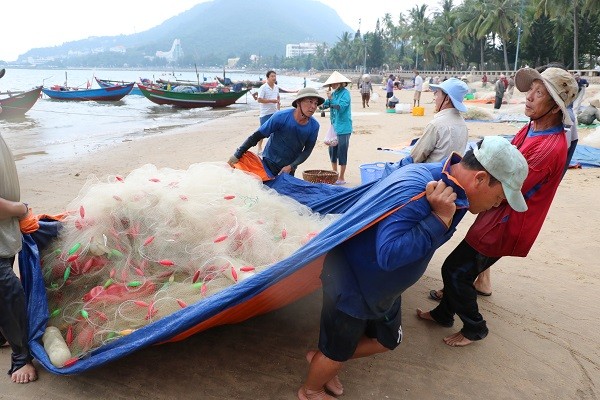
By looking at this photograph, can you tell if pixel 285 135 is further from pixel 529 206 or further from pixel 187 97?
pixel 187 97

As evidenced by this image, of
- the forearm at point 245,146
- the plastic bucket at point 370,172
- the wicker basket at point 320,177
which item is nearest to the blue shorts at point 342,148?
the wicker basket at point 320,177

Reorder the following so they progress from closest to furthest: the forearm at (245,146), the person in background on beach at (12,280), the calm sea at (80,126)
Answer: the person in background on beach at (12,280)
the forearm at (245,146)
the calm sea at (80,126)

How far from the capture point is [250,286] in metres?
2.21

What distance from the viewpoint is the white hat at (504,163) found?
1.73 metres

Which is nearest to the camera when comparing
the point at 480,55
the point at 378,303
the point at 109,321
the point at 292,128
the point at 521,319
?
the point at 378,303

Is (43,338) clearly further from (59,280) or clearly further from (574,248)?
(574,248)

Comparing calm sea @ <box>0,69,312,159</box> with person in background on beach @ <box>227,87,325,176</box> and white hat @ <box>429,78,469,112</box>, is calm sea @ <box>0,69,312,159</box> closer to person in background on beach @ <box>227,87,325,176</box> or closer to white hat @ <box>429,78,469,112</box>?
person in background on beach @ <box>227,87,325,176</box>

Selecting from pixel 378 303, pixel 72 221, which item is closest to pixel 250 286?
pixel 378 303

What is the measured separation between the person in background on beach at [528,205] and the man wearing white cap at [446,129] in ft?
1.99

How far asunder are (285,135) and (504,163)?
8.89ft

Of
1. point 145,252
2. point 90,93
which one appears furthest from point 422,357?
point 90,93

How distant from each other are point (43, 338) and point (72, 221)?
789mm

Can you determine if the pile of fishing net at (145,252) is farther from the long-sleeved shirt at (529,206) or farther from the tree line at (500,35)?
the tree line at (500,35)

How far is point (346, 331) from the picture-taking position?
6.84 feet
